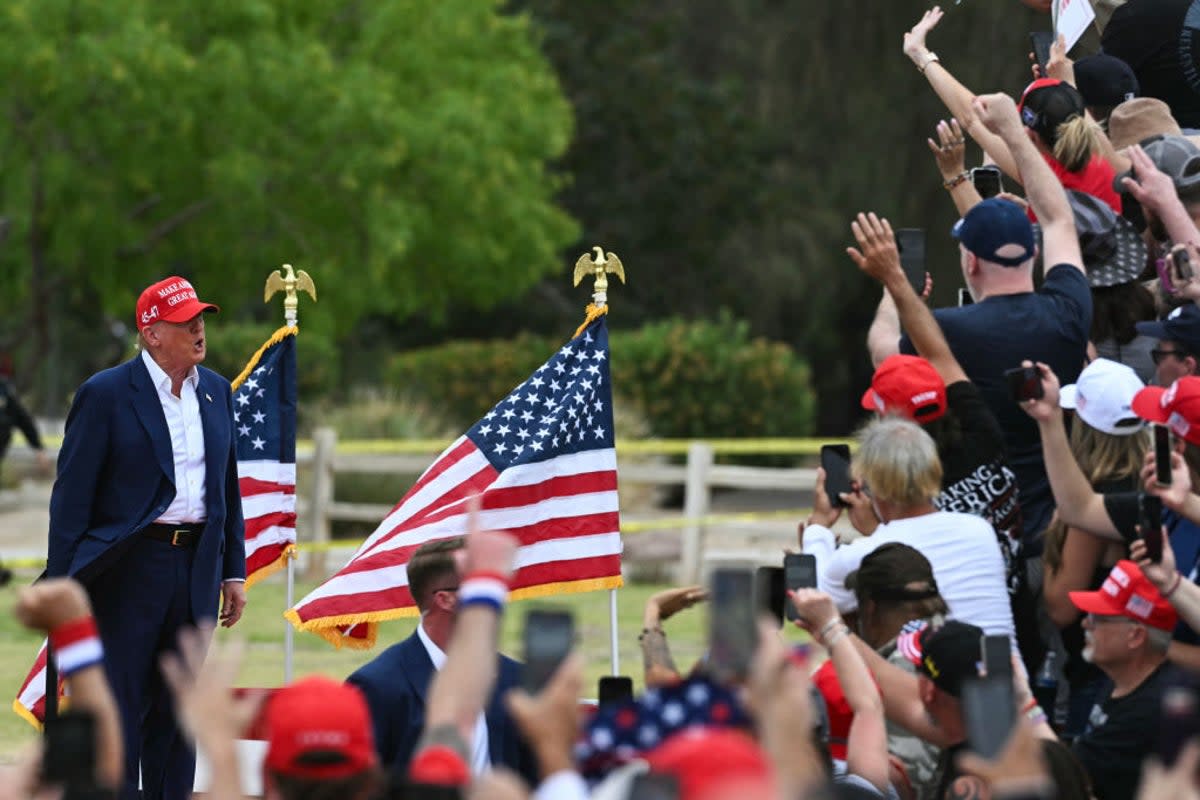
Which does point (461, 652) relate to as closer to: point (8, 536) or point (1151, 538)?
point (1151, 538)

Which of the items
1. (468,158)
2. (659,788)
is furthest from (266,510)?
(468,158)

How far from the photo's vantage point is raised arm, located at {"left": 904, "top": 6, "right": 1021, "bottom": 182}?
7531 mm

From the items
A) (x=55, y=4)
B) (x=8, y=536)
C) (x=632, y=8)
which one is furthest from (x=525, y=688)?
(x=632, y=8)

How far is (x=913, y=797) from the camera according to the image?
5.28 metres

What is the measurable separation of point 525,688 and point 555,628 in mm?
130

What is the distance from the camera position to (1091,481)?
6398mm

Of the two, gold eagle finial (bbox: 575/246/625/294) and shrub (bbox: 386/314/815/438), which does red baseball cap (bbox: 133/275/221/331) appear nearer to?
gold eagle finial (bbox: 575/246/625/294)

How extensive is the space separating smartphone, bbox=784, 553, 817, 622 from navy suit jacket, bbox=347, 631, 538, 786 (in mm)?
988

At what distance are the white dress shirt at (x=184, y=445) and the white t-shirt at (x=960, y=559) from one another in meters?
2.70

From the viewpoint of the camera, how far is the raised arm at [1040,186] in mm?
6688

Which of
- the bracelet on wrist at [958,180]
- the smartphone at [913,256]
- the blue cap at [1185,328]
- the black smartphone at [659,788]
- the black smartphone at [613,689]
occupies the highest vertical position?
the bracelet on wrist at [958,180]

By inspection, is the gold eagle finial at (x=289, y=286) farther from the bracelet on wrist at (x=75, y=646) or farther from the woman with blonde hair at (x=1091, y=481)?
the bracelet on wrist at (x=75, y=646)

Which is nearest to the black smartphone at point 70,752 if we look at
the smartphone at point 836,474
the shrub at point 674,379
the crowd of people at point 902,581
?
the crowd of people at point 902,581

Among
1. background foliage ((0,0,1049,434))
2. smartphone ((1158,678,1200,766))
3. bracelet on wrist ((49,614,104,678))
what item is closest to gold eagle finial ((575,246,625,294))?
bracelet on wrist ((49,614,104,678))
